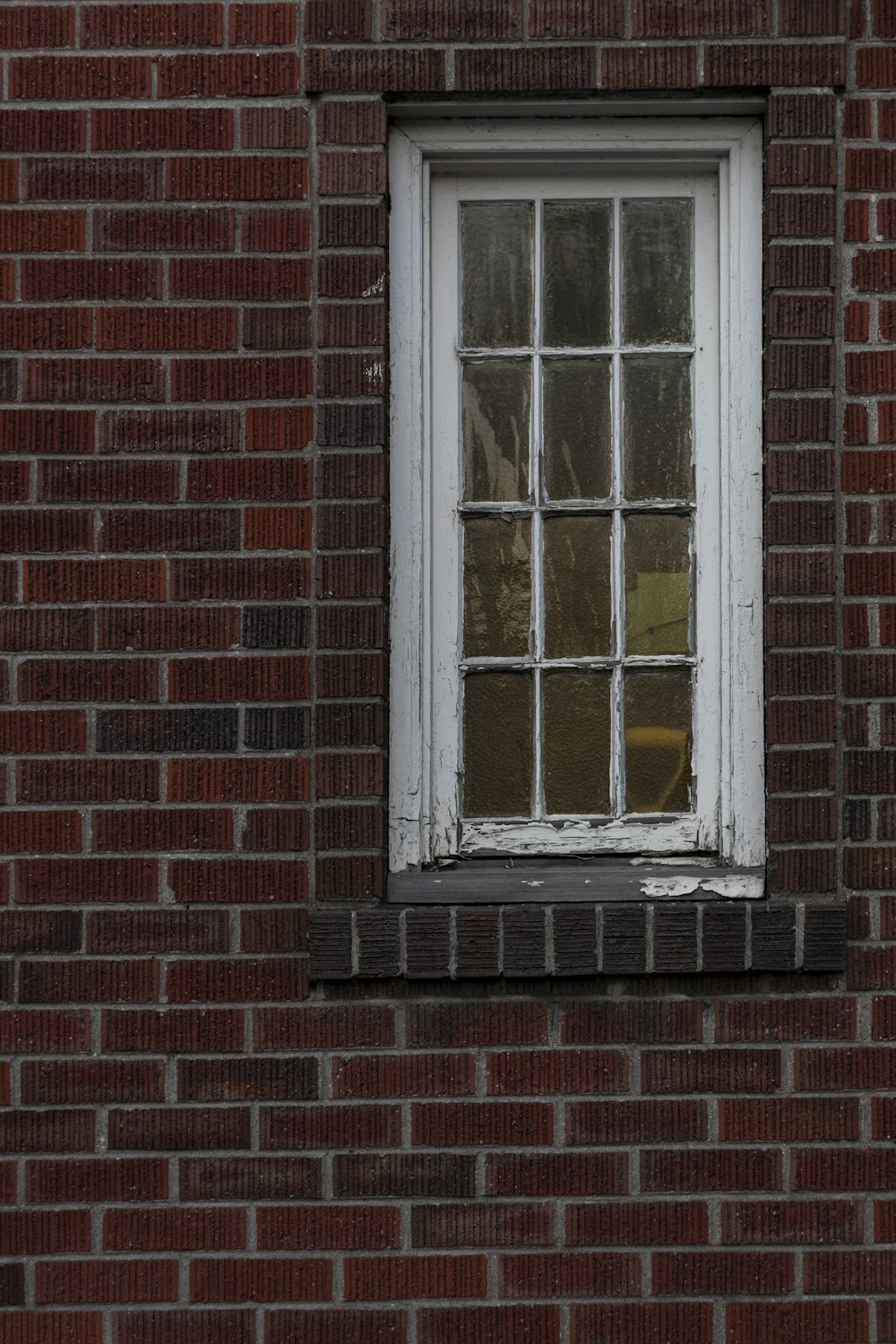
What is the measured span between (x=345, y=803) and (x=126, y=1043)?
0.72m

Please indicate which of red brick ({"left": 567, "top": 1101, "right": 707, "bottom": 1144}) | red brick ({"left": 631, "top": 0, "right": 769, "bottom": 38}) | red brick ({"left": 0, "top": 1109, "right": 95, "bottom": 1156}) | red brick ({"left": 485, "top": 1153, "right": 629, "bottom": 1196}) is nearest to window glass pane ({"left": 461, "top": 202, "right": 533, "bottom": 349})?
red brick ({"left": 631, "top": 0, "right": 769, "bottom": 38})

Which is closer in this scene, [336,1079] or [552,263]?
[336,1079]

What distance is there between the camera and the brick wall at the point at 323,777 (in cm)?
306

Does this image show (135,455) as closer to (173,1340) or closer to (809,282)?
(809,282)

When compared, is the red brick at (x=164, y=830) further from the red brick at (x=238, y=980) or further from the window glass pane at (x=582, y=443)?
the window glass pane at (x=582, y=443)

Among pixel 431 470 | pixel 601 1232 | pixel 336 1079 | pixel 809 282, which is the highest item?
pixel 809 282

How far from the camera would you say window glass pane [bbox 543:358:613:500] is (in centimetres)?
328

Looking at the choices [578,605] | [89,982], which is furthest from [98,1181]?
[578,605]

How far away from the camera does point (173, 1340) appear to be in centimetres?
305

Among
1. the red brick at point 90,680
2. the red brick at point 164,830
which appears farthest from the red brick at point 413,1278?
the red brick at point 90,680

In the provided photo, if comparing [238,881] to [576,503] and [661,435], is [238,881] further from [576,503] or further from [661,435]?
[661,435]

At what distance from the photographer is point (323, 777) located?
122 inches

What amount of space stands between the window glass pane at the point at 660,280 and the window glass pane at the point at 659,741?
2.63 ft

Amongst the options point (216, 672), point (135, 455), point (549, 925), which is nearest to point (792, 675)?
point (549, 925)
